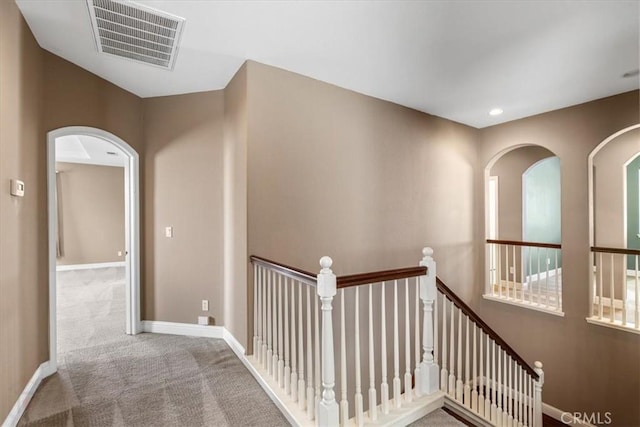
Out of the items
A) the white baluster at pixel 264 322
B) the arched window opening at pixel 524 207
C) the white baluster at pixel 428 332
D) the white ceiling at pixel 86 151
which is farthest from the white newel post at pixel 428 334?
the white ceiling at pixel 86 151

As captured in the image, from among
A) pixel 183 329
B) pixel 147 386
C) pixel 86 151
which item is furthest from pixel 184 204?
pixel 86 151

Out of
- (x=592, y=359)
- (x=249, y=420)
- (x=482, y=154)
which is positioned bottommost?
(x=592, y=359)

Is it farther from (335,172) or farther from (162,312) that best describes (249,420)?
(335,172)

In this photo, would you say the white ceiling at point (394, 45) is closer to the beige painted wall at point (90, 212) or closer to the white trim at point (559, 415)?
the white trim at point (559, 415)

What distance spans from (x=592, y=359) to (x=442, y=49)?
13.5 ft

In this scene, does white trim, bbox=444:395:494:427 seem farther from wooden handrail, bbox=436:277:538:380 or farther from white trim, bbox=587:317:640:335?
white trim, bbox=587:317:640:335

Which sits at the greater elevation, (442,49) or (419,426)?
(442,49)

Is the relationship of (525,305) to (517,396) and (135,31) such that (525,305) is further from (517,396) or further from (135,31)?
(135,31)

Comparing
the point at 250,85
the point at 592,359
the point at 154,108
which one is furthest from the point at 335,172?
the point at 592,359

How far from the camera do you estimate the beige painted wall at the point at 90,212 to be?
6.95 meters

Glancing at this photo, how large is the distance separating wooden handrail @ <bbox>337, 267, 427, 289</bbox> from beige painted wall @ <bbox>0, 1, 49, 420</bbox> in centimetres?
200

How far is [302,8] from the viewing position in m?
2.00

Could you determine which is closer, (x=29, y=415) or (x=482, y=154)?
(x=29, y=415)

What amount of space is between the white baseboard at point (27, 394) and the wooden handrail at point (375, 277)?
2.11 metres
